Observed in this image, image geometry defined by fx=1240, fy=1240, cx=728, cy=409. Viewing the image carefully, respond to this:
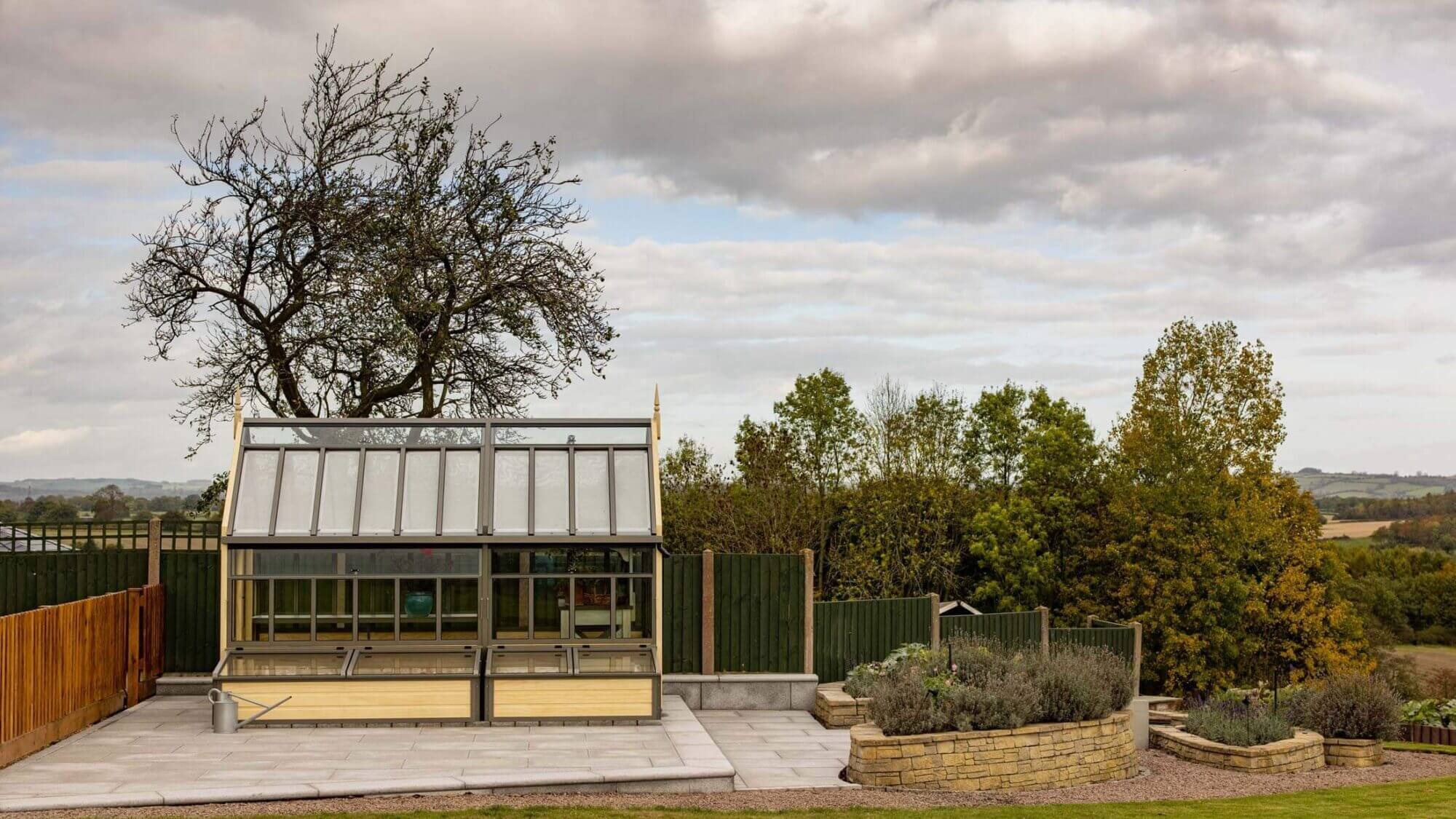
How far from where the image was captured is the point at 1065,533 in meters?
38.8

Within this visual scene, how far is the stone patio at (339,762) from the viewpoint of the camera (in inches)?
468

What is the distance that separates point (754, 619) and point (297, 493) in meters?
6.94

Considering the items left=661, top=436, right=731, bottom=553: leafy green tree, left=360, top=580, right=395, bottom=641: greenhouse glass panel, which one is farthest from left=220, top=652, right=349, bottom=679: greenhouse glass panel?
left=661, top=436, right=731, bottom=553: leafy green tree

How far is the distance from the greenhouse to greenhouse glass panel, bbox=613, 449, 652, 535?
0.03 metres

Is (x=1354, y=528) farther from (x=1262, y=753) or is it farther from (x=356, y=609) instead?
(x=356, y=609)

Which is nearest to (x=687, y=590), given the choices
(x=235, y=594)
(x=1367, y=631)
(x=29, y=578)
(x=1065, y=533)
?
(x=235, y=594)

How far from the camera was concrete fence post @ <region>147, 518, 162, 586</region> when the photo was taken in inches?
723

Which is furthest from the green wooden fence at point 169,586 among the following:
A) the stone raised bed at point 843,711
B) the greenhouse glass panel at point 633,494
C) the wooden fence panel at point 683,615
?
the stone raised bed at point 843,711

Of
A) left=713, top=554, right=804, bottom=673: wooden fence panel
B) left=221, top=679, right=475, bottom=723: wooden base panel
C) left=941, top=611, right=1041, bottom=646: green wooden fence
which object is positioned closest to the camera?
left=221, top=679, right=475, bottom=723: wooden base panel

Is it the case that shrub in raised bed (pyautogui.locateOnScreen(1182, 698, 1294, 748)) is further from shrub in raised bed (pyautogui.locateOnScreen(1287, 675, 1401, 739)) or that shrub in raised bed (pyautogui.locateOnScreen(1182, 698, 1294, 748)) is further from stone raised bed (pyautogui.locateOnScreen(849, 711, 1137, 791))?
stone raised bed (pyautogui.locateOnScreen(849, 711, 1137, 791))

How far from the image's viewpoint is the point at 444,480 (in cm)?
1708

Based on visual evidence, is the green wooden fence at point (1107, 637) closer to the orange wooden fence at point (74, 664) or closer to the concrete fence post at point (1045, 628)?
the concrete fence post at point (1045, 628)

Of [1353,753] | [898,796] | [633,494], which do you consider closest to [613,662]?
[633,494]

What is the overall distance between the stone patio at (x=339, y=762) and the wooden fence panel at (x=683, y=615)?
7.38 feet
